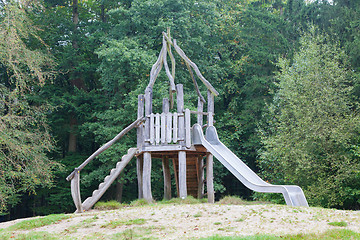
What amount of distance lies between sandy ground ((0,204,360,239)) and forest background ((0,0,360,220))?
24.8 feet

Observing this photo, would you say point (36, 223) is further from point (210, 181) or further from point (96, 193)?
point (210, 181)

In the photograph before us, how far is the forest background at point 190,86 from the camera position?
1761 cm

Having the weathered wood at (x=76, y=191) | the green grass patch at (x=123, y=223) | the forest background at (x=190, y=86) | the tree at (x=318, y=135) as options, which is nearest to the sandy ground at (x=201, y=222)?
the green grass patch at (x=123, y=223)

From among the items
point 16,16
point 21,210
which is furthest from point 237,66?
point 21,210

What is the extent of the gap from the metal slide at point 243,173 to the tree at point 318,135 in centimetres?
524

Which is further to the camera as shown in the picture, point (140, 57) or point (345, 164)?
point (140, 57)

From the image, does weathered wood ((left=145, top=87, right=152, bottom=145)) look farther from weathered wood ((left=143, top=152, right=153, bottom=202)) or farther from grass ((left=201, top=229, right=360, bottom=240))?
grass ((left=201, top=229, right=360, bottom=240))

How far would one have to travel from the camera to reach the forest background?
17609 mm

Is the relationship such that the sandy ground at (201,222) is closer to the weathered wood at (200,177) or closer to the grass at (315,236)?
the grass at (315,236)

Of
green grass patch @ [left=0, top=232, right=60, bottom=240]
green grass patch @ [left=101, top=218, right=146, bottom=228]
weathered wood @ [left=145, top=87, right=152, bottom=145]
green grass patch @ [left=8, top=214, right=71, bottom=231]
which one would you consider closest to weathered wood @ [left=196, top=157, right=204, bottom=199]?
weathered wood @ [left=145, top=87, right=152, bottom=145]

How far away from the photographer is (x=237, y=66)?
24578mm

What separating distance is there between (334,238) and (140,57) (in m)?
14.7

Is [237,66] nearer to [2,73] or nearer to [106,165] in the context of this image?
[106,165]

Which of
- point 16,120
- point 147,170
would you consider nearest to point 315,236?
point 147,170
